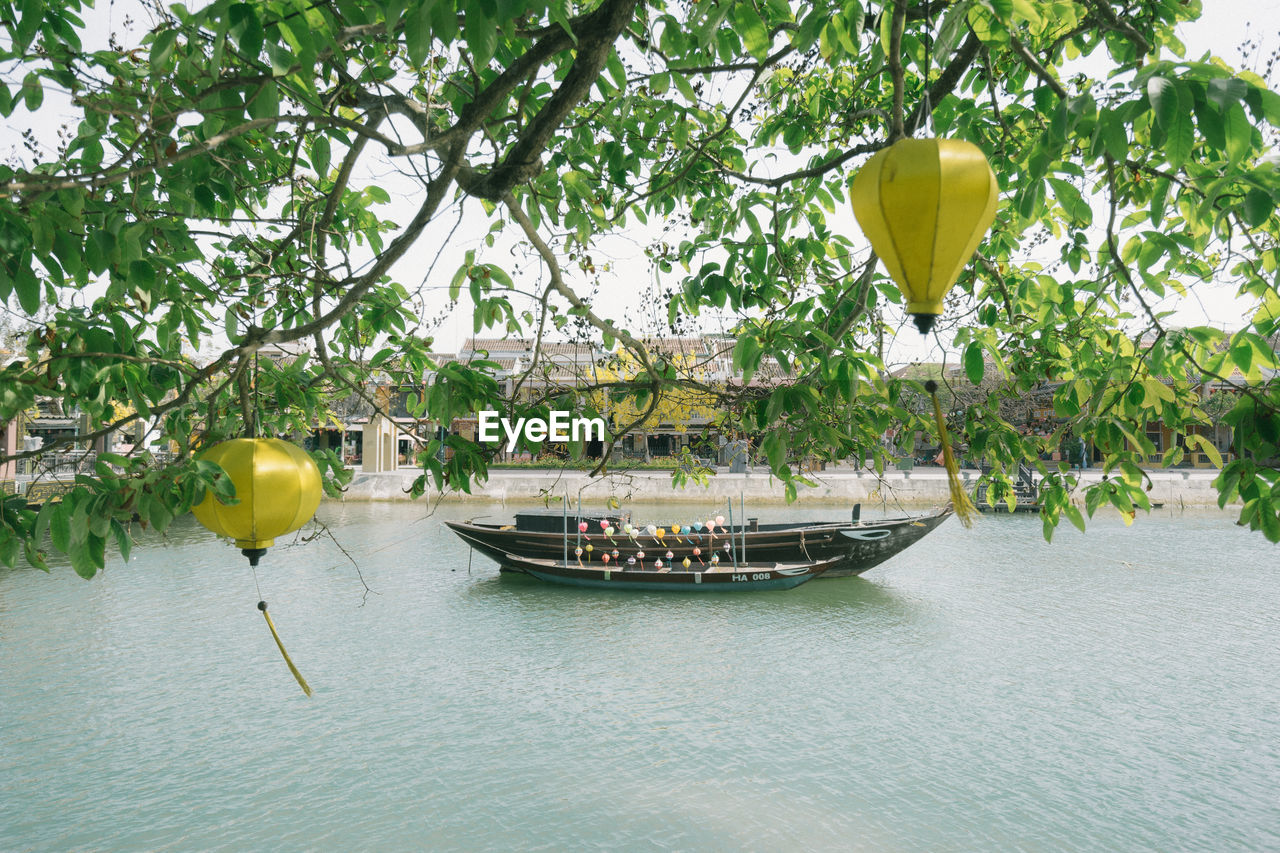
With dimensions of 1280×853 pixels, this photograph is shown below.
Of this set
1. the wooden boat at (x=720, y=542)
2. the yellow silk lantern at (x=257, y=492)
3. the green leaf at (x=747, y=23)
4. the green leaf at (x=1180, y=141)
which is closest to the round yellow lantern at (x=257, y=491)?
the yellow silk lantern at (x=257, y=492)

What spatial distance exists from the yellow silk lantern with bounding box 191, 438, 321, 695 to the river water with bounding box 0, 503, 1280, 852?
137 cm

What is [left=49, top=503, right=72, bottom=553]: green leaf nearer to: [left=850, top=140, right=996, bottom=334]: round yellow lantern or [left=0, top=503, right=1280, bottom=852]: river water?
[left=0, top=503, right=1280, bottom=852]: river water

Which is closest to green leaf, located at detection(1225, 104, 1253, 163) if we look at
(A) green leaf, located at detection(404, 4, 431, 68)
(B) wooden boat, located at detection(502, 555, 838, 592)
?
(A) green leaf, located at detection(404, 4, 431, 68)

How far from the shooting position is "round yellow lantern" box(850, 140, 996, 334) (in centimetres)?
116

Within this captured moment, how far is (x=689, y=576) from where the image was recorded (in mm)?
11195

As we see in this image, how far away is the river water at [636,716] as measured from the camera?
567 centimetres

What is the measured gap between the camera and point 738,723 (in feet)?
23.4

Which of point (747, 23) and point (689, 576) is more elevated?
point (747, 23)

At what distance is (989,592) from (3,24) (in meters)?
12.1

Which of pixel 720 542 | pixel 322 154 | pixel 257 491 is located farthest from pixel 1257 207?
pixel 720 542

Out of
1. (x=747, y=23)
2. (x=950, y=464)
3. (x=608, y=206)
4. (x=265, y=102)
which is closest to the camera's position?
(x=950, y=464)

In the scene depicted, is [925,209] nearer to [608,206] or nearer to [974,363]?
[974,363]

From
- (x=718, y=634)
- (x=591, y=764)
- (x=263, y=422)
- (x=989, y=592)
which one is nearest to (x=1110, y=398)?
(x=263, y=422)

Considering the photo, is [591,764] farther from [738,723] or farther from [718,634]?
[718,634]
